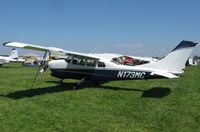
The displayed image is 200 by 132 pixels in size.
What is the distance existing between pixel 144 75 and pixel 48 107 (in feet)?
19.4

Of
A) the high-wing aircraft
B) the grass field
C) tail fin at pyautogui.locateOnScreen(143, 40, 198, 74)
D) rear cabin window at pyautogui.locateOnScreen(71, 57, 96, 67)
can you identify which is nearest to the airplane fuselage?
the high-wing aircraft

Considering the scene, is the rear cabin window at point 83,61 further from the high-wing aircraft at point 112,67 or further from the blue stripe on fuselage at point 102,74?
the blue stripe on fuselage at point 102,74

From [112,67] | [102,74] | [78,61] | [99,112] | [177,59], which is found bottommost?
[99,112]

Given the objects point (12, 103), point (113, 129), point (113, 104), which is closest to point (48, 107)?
point (12, 103)

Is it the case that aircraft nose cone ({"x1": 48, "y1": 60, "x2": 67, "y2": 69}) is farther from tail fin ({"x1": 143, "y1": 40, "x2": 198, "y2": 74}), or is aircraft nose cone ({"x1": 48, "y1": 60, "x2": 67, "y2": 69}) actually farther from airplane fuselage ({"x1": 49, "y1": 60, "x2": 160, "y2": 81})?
tail fin ({"x1": 143, "y1": 40, "x2": 198, "y2": 74})

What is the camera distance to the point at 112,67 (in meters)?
16.0

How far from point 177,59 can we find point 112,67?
3.25 m

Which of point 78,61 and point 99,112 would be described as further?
point 78,61

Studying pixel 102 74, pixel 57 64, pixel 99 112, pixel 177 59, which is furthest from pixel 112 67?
pixel 99 112

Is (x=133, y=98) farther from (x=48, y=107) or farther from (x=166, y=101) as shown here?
(x=48, y=107)

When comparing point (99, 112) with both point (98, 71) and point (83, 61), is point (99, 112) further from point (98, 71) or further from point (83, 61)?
point (83, 61)

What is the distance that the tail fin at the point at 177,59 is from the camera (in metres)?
14.6

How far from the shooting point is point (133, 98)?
42.8 ft

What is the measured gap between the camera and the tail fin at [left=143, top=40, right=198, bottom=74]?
14648 mm
